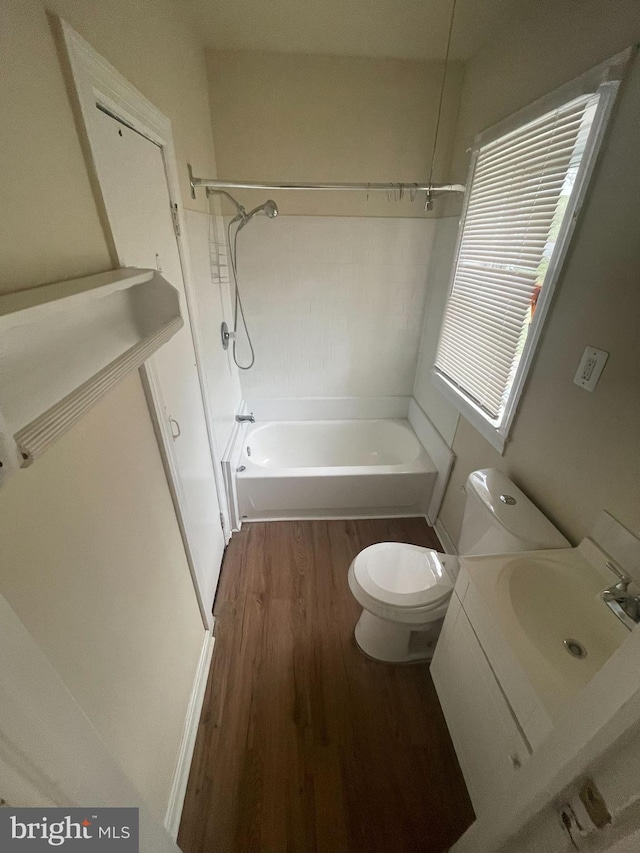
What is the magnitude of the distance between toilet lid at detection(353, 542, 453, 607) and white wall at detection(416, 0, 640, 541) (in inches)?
19.4

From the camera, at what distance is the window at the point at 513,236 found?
1139mm

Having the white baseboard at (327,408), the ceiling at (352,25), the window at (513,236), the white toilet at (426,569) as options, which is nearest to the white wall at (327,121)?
the ceiling at (352,25)

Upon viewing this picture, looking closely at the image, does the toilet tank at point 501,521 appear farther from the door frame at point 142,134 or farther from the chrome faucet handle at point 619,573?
the door frame at point 142,134

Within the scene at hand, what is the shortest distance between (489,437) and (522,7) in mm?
1755

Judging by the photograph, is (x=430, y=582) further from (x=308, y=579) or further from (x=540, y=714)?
(x=308, y=579)

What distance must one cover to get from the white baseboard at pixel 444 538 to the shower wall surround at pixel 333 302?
107 centimetres

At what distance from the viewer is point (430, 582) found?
4.62ft

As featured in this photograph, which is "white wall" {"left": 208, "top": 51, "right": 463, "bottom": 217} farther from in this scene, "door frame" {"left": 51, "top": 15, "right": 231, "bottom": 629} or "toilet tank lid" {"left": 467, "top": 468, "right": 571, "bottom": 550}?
"toilet tank lid" {"left": 467, "top": 468, "right": 571, "bottom": 550}

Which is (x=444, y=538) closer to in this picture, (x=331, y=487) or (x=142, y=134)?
(x=331, y=487)

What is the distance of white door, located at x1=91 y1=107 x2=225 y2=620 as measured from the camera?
87 centimetres

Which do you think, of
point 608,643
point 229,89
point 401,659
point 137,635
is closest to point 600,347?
point 608,643

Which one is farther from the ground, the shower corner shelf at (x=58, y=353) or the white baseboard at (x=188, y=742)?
the shower corner shelf at (x=58, y=353)

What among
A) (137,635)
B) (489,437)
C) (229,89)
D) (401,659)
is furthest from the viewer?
(229,89)

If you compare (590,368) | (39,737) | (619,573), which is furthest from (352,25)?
(39,737)
